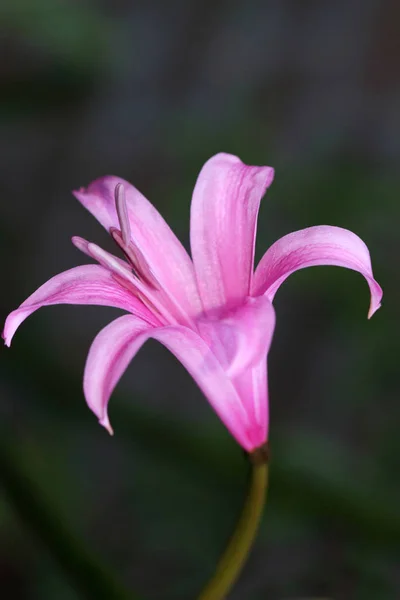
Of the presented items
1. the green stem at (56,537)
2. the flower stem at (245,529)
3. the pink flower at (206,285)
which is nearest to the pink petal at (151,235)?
the pink flower at (206,285)

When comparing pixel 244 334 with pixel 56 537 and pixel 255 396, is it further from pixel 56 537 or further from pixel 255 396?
pixel 56 537

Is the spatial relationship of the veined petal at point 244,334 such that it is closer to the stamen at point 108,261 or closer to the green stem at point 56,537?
the stamen at point 108,261

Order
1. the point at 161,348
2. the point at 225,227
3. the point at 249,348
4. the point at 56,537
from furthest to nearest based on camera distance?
the point at 161,348 < the point at 56,537 < the point at 225,227 < the point at 249,348

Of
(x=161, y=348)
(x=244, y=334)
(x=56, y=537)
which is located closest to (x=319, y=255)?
(x=244, y=334)

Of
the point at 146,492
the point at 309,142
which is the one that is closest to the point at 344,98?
the point at 309,142

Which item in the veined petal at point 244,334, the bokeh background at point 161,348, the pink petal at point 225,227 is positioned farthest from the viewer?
the bokeh background at point 161,348

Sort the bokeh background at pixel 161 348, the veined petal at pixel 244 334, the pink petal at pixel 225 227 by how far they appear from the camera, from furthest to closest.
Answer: the bokeh background at pixel 161 348, the pink petal at pixel 225 227, the veined petal at pixel 244 334
